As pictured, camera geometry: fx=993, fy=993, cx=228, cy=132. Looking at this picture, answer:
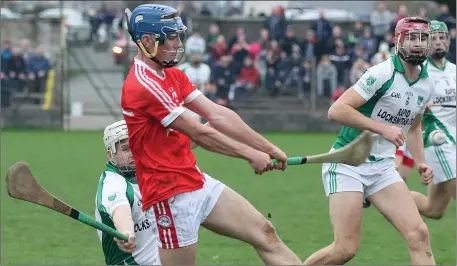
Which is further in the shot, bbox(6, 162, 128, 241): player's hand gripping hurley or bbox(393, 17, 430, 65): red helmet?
bbox(393, 17, 430, 65): red helmet

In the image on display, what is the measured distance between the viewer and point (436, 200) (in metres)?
10.2

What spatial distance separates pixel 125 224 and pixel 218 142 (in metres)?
0.76

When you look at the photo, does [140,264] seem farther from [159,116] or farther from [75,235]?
[75,235]

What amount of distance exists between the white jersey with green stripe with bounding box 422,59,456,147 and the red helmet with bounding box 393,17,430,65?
2775 millimetres

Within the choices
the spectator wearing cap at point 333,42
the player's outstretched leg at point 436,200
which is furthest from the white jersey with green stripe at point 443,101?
the spectator wearing cap at point 333,42

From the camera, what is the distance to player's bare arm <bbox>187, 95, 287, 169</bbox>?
6.17 m

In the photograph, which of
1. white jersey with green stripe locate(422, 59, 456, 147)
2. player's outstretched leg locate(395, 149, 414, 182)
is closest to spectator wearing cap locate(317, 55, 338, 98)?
player's outstretched leg locate(395, 149, 414, 182)

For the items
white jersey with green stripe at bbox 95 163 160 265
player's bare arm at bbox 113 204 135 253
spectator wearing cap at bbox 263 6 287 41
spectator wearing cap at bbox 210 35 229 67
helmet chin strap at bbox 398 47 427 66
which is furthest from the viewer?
spectator wearing cap at bbox 263 6 287 41

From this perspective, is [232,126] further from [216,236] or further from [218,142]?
[216,236]

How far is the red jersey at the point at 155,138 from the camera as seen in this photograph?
20.1ft

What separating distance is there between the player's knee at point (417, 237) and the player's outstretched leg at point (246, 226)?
111 centimetres

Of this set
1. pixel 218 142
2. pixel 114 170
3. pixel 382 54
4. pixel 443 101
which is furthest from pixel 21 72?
pixel 218 142

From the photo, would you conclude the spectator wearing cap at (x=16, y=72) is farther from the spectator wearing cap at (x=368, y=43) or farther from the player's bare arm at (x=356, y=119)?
the player's bare arm at (x=356, y=119)

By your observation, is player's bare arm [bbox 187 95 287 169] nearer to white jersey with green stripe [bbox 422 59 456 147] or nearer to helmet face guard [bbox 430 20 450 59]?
helmet face guard [bbox 430 20 450 59]
